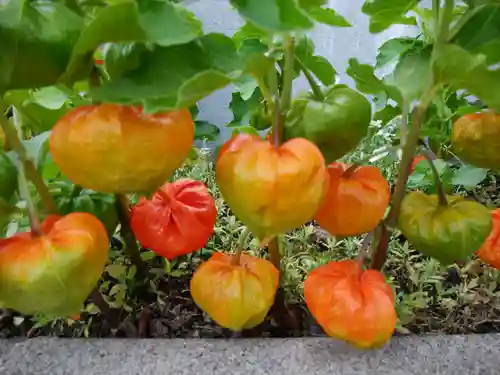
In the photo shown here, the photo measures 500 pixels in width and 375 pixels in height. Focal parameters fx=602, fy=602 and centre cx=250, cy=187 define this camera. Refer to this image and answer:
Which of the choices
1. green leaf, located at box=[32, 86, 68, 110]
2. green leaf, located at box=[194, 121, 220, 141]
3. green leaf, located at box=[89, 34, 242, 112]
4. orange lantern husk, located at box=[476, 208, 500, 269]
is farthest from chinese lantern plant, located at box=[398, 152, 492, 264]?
green leaf, located at box=[194, 121, 220, 141]

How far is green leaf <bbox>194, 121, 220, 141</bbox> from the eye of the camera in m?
1.19

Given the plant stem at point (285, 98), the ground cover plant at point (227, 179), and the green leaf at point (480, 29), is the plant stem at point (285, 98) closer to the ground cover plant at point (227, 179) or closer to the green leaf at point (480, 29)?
the ground cover plant at point (227, 179)

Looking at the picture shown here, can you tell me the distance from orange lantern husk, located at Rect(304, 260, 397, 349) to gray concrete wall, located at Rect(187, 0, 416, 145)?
740 mm

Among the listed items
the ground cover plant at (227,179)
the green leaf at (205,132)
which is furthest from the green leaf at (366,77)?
the green leaf at (205,132)

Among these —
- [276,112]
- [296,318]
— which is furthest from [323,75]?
[296,318]

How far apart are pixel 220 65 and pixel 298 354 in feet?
0.91

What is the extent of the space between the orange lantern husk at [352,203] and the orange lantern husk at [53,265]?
195 mm

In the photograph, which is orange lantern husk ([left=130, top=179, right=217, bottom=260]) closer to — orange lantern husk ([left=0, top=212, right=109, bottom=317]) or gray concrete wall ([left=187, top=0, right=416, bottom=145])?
orange lantern husk ([left=0, top=212, right=109, bottom=317])

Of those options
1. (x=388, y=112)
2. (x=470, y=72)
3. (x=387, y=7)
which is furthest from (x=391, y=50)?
(x=470, y=72)

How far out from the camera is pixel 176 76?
0.41 m

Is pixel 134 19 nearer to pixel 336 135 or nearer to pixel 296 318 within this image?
pixel 336 135

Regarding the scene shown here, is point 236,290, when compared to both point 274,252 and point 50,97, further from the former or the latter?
point 50,97

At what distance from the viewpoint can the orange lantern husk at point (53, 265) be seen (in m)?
0.42

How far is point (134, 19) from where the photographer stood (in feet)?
1.21
